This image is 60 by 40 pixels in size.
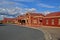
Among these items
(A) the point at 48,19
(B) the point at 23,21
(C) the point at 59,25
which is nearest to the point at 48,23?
(A) the point at 48,19

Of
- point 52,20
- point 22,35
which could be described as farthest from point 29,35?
point 52,20

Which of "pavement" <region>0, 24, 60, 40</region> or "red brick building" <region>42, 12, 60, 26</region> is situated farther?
"red brick building" <region>42, 12, 60, 26</region>

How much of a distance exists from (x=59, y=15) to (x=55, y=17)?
62.9 inches

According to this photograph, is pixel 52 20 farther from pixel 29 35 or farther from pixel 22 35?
pixel 22 35

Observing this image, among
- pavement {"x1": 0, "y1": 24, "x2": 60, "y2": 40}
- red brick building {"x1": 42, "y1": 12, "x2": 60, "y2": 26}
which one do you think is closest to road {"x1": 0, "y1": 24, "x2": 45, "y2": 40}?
pavement {"x1": 0, "y1": 24, "x2": 60, "y2": 40}

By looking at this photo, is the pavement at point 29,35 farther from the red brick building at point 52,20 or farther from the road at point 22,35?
the red brick building at point 52,20

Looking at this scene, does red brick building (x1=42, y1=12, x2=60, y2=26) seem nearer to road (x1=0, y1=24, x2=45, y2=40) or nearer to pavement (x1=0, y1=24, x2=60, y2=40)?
pavement (x1=0, y1=24, x2=60, y2=40)

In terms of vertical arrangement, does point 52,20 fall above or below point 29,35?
above

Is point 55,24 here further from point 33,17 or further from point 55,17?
point 33,17

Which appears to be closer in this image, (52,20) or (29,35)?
(29,35)

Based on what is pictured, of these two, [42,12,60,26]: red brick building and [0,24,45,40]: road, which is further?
[42,12,60,26]: red brick building

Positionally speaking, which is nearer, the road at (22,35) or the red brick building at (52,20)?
the road at (22,35)

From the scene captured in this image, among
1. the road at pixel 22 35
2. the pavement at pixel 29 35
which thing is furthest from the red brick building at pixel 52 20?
the road at pixel 22 35

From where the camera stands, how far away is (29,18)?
77.8 m
